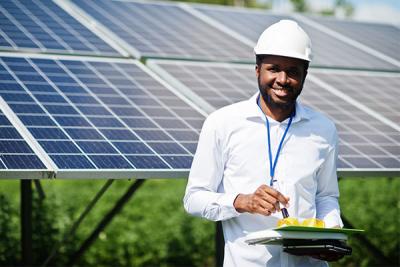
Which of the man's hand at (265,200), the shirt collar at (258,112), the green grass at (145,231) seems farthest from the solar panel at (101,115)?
the green grass at (145,231)

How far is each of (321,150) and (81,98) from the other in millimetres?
2933

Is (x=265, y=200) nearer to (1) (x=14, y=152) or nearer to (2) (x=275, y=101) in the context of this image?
(2) (x=275, y=101)

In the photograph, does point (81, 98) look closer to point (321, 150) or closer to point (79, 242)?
point (321, 150)

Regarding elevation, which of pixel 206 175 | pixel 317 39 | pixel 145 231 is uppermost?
pixel 206 175

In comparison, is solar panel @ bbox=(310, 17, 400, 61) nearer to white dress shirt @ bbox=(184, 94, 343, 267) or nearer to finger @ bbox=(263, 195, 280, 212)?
white dress shirt @ bbox=(184, 94, 343, 267)

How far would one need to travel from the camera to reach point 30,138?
6.70 meters

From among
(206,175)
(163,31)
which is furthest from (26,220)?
(206,175)

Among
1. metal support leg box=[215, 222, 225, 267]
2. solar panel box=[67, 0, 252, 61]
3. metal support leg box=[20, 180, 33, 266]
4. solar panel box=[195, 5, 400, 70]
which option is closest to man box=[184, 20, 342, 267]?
metal support leg box=[215, 222, 225, 267]

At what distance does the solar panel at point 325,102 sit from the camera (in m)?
7.50

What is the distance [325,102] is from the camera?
8625 mm

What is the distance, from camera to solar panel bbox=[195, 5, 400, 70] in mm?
10516

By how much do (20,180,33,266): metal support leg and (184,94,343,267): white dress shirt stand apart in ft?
11.2

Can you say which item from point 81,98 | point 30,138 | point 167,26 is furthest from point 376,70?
point 30,138

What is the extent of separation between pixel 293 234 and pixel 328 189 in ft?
2.12
